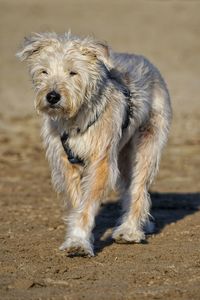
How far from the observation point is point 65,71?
818 centimetres

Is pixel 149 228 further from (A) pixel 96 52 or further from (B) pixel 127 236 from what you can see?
(A) pixel 96 52

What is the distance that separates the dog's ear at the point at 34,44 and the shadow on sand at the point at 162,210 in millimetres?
1875

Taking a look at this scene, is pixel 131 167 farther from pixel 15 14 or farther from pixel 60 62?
pixel 15 14

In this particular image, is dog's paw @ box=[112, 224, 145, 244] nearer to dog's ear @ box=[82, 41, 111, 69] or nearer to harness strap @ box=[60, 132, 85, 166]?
harness strap @ box=[60, 132, 85, 166]

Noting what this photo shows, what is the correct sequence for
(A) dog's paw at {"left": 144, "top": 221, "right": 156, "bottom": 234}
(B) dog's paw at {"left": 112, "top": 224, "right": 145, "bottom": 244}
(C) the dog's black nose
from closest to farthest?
1. (C) the dog's black nose
2. (B) dog's paw at {"left": 112, "top": 224, "right": 145, "bottom": 244}
3. (A) dog's paw at {"left": 144, "top": 221, "right": 156, "bottom": 234}

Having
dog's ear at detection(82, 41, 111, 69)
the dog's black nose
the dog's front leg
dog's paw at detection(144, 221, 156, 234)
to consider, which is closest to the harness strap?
the dog's front leg

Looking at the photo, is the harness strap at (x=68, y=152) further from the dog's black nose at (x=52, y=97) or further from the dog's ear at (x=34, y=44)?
the dog's ear at (x=34, y=44)

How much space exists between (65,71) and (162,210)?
3058mm

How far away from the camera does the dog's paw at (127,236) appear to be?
29.0ft

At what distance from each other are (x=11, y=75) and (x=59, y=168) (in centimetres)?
1364

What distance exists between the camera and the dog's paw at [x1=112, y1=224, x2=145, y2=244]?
348 inches

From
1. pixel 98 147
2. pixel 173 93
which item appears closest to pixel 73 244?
pixel 98 147

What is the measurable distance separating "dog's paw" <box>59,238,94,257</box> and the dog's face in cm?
108

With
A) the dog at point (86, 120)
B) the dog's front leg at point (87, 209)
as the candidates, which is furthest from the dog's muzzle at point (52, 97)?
the dog's front leg at point (87, 209)
